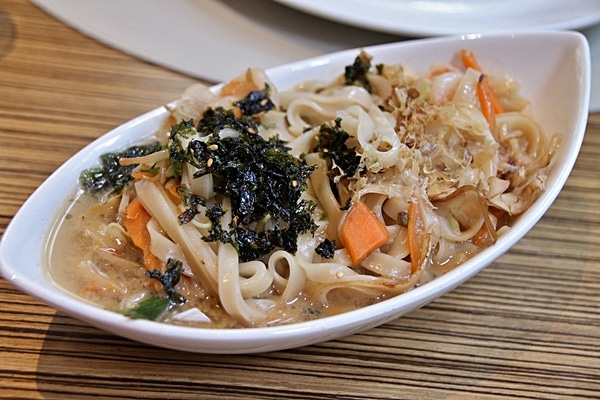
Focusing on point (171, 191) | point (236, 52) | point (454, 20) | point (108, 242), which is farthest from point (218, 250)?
point (454, 20)

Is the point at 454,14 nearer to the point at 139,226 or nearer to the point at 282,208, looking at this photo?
the point at 282,208

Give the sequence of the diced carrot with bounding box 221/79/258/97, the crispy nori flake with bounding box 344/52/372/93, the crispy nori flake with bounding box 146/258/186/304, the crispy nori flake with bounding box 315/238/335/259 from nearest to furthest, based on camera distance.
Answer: the crispy nori flake with bounding box 146/258/186/304
the crispy nori flake with bounding box 315/238/335/259
the diced carrot with bounding box 221/79/258/97
the crispy nori flake with bounding box 344/52/372/93

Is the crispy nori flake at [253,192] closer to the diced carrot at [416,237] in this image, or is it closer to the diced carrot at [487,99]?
the diced carrot at [416,237]

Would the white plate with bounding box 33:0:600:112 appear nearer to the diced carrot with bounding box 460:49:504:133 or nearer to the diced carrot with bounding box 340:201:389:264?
the diced carrot with bounding box 460:49:504:133

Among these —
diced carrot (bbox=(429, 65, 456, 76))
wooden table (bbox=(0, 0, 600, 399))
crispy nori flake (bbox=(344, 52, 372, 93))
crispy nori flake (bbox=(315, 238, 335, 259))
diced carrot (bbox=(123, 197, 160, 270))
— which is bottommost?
wooden table (bbox=(0, 0, 600, 399))

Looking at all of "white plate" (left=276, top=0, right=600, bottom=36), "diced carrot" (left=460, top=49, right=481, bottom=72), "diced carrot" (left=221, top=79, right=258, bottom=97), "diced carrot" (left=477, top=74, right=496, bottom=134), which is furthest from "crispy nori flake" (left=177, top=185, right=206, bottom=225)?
"white plate" (left=276, top=0, right=600, bottom=36)

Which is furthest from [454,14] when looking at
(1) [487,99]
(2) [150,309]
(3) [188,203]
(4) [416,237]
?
(2) [150,309]

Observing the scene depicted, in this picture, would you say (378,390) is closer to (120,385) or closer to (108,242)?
(120,385)

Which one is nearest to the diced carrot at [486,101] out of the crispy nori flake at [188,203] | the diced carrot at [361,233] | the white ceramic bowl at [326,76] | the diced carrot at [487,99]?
the diced carrot at [487,99]
